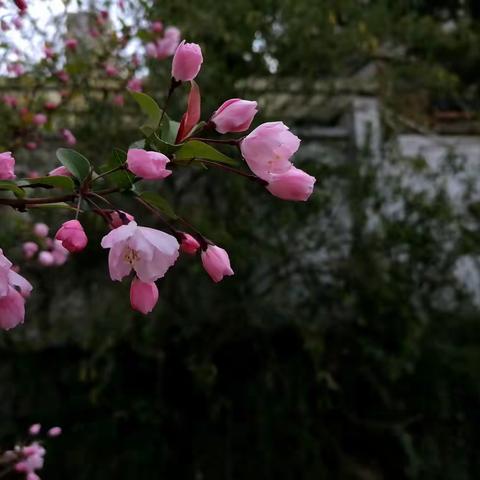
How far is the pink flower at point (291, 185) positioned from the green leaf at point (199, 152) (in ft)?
0.17

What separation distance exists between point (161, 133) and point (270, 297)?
8.84 feet

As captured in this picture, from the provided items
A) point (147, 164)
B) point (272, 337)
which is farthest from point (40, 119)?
point (272, 337)

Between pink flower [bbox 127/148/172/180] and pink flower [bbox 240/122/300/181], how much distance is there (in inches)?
3.9

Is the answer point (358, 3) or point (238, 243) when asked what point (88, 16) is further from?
point (358, 3)

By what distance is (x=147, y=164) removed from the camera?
639mm

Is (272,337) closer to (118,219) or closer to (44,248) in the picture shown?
(44,248)

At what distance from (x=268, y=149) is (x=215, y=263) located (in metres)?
0.14

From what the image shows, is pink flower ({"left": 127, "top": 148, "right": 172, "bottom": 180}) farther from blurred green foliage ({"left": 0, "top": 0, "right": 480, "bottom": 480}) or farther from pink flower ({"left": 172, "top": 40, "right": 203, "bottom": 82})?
blurred green foliage ({"left": 0, "top": 0, "right": 480, "bottom": 480})

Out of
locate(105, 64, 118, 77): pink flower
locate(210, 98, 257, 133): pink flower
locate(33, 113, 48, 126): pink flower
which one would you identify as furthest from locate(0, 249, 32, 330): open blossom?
locate(105, 64, 118, 77): pink flower

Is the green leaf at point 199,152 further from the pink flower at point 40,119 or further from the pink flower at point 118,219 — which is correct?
the pink flower at point 40,119

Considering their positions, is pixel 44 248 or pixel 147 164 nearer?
pixel 147 164

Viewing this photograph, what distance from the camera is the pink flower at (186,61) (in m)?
0.74

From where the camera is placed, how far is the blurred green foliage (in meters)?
3.21

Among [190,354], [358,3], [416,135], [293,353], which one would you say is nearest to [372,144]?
[416,135]
